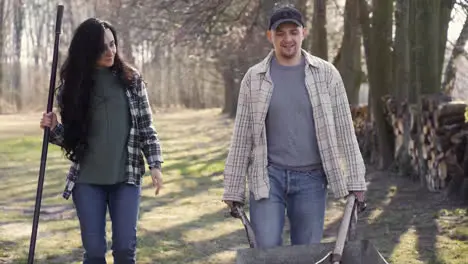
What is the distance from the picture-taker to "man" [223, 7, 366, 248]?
4047 millimetres

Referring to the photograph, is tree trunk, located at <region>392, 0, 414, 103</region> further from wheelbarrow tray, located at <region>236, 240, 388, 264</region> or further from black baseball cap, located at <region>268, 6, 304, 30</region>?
wheelbarrow tray, located at <region>236, 240, 388, 264</region>

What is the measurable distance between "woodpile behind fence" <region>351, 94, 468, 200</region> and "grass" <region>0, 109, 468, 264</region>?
0.28m

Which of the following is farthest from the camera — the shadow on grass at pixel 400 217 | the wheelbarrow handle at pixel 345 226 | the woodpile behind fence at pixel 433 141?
the woodpile behind fence at pixel 433 141

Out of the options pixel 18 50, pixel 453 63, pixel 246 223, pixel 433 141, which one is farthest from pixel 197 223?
pixel 18 50

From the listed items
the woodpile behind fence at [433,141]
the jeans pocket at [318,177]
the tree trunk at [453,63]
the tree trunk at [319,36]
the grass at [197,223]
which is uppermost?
the tree trunk at [319,36]

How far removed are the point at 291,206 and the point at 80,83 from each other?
1330mm

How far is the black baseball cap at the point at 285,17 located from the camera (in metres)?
4.04

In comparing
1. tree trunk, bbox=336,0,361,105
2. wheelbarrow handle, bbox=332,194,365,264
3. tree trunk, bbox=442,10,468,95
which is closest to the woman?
wheelbarrow handle, bbox=332,194,365,264

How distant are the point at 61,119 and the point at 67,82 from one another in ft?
0.71

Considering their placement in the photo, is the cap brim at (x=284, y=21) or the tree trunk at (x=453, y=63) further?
the tree trunk at (x=453, y=63)

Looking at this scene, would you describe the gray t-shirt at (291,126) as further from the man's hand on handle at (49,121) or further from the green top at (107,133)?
the man's hand on handle at (49,121)

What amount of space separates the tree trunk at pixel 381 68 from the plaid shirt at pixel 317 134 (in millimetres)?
9933

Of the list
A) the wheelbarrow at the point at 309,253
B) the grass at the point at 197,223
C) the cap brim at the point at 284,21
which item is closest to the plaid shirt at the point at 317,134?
the cap brim at the point at 284,21

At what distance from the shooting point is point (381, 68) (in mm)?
14172
